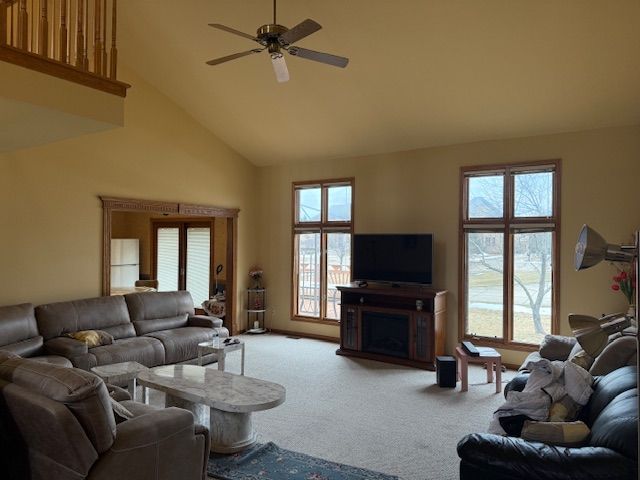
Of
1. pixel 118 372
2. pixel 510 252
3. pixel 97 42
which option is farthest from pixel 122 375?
pixel 510 252

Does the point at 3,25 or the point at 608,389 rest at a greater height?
the point at 3,25

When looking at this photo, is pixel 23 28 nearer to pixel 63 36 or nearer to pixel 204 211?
pixel 63 36

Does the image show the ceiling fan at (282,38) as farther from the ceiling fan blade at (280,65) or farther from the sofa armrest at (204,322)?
the sofa armrest at (204,322)

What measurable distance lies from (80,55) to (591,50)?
4.35 metres

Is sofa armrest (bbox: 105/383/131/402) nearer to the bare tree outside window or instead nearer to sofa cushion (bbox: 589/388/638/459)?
sofa cushion (bbox: 589/388/638/459)

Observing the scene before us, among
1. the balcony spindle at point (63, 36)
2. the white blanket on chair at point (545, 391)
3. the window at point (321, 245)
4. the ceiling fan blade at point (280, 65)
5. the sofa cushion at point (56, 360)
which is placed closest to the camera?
the balcony spindle at point (63, 36)

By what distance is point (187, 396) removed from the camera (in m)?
3.39

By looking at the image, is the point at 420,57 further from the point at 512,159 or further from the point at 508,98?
the point at 512,159

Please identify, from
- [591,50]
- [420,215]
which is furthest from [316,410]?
[591,50]

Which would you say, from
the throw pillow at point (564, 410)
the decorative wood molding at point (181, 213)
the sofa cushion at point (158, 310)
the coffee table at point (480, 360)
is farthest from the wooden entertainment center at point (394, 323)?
the throw pillow at point (564, 410)

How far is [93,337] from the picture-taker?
4887 mm

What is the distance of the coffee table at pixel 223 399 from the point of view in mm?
3248

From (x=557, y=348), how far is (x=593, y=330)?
333cm

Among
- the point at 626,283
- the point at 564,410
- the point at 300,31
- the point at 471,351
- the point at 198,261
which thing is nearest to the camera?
the point at 564,410
